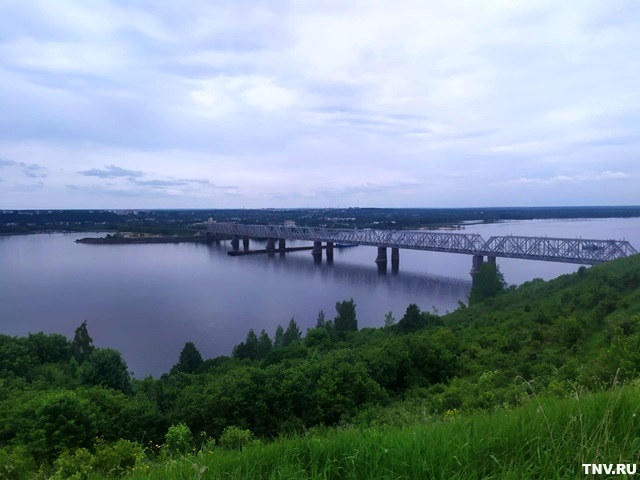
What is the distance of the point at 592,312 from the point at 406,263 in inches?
924

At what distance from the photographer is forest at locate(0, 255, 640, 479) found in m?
1.38

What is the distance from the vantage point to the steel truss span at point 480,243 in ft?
72.0

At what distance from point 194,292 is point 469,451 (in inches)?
794

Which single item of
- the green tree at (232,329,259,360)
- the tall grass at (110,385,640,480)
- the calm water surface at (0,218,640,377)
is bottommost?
the calm water surface at (0,218,640,377)

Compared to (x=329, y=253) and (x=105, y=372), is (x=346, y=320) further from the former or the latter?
(x=329, y=253)

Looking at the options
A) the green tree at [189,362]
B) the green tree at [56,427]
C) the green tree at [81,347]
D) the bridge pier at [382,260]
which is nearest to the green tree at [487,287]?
the green tree at [189,362]

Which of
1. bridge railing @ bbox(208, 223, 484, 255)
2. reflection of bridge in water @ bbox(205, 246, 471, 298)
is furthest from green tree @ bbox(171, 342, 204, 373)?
bridge railing @ bbox(208, 223, 484, 255)

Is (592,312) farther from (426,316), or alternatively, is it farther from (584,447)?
(584,447)

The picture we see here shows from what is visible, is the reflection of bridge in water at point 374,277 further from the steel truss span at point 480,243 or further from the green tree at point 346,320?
the green tree at point 346,320

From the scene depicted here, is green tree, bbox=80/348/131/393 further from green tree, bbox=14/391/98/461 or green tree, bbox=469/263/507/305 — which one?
green tree, bbox=469/263/507/305

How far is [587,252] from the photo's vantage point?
22734 millimetres

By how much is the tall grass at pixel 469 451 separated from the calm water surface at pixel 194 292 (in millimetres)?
10634

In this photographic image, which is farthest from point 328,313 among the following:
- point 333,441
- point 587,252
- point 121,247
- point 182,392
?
point 121,247

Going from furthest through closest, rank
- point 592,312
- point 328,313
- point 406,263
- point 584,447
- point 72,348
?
point 406,263 < point 328,313 < point 72,348 < point 592,312 < point 584,447
